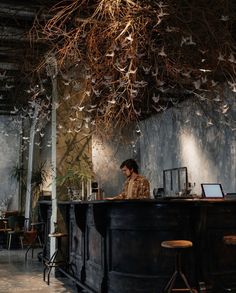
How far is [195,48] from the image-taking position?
509 cm

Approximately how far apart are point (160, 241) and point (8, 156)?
33.7ft

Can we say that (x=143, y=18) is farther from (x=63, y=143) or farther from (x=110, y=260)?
(x=63, y=143)

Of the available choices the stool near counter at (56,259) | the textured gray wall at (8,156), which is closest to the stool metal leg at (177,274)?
the stool near counter at (56,259)

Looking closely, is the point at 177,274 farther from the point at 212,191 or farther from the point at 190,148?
the point at 190,148

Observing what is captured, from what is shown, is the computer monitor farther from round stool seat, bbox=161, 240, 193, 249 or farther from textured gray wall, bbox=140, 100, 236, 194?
→ textured gray wall, bbox=140, 100, 236, 194

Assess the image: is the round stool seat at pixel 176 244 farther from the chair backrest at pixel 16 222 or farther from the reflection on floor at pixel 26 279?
the chair backrest at pixel 16 222

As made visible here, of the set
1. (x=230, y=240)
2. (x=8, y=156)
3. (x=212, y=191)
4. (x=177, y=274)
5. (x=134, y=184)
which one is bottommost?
(x=177, y=274)

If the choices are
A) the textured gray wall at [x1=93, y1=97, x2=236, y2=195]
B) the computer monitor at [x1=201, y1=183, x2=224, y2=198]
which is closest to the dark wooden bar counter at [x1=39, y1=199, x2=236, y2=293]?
the computer monitor at [x1=201, y1=183, x2=224, y2=198]

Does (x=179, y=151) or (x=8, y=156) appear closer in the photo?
(x=179, y=151)

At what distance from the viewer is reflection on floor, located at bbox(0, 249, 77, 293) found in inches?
238

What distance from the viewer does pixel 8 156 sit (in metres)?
13.9

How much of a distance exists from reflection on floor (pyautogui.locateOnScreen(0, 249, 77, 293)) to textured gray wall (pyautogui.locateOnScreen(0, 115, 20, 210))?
4.45 m

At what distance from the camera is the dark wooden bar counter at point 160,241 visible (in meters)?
4.54

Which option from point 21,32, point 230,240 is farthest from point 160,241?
point 21,32
